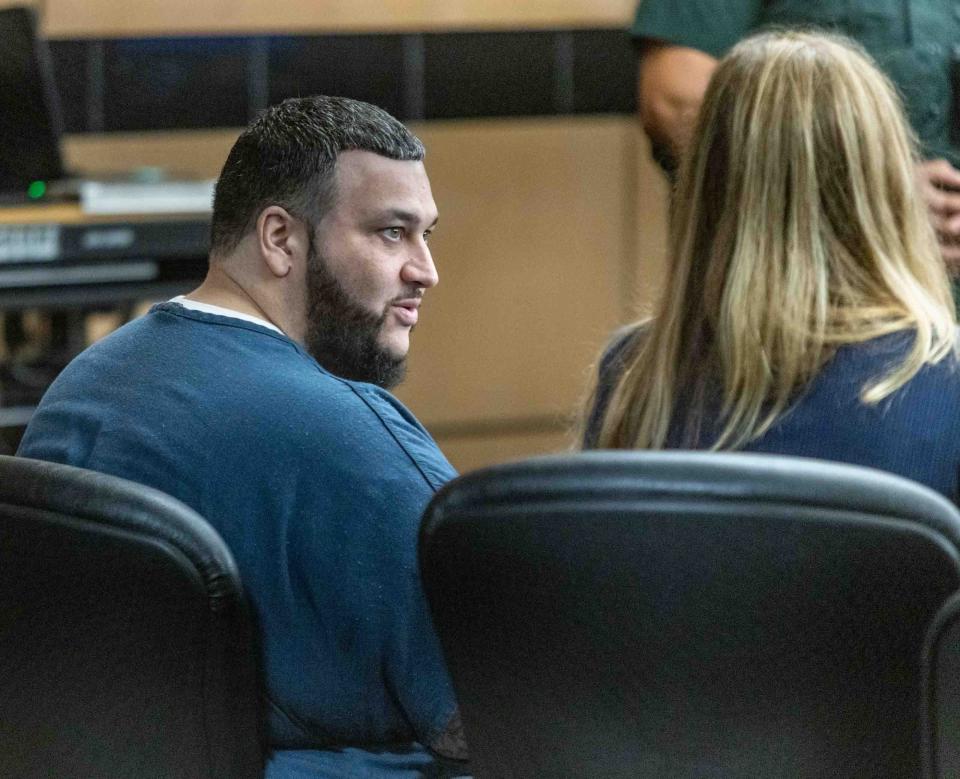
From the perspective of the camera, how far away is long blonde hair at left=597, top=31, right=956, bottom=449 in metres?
1.22

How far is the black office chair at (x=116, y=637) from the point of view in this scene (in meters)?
0.88

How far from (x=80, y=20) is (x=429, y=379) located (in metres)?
1.33

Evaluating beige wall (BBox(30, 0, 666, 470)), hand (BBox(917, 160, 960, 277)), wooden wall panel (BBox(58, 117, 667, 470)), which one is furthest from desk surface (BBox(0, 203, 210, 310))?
hand (BBox(917, 160, 960, 277))

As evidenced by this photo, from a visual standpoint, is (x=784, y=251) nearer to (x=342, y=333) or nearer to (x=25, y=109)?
(x=342, y=333)

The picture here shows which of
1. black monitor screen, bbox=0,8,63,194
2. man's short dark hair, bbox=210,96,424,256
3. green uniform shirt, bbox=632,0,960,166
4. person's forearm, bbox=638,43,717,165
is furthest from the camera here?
black monitor screen, bbox=0,8,63,194

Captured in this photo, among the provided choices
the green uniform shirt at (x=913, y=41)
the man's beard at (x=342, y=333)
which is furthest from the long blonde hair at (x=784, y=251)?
the green uniform shirt at (x=913, y=41)

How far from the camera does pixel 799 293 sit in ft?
4.15

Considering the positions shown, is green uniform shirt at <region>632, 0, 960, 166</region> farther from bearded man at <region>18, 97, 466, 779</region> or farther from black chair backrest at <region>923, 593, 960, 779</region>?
black chair backrest at <region>923, 593, 960, 779</region>

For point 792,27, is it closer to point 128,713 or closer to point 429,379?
point 128,713

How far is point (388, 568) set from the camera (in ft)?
3.51

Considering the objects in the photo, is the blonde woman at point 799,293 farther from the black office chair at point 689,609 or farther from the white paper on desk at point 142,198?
the white paper on desk at point 142,198

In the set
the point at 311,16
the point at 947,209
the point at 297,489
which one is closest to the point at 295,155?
the point at 297,489

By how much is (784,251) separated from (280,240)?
1.46 ft

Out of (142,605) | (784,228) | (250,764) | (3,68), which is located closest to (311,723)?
(250,764)
